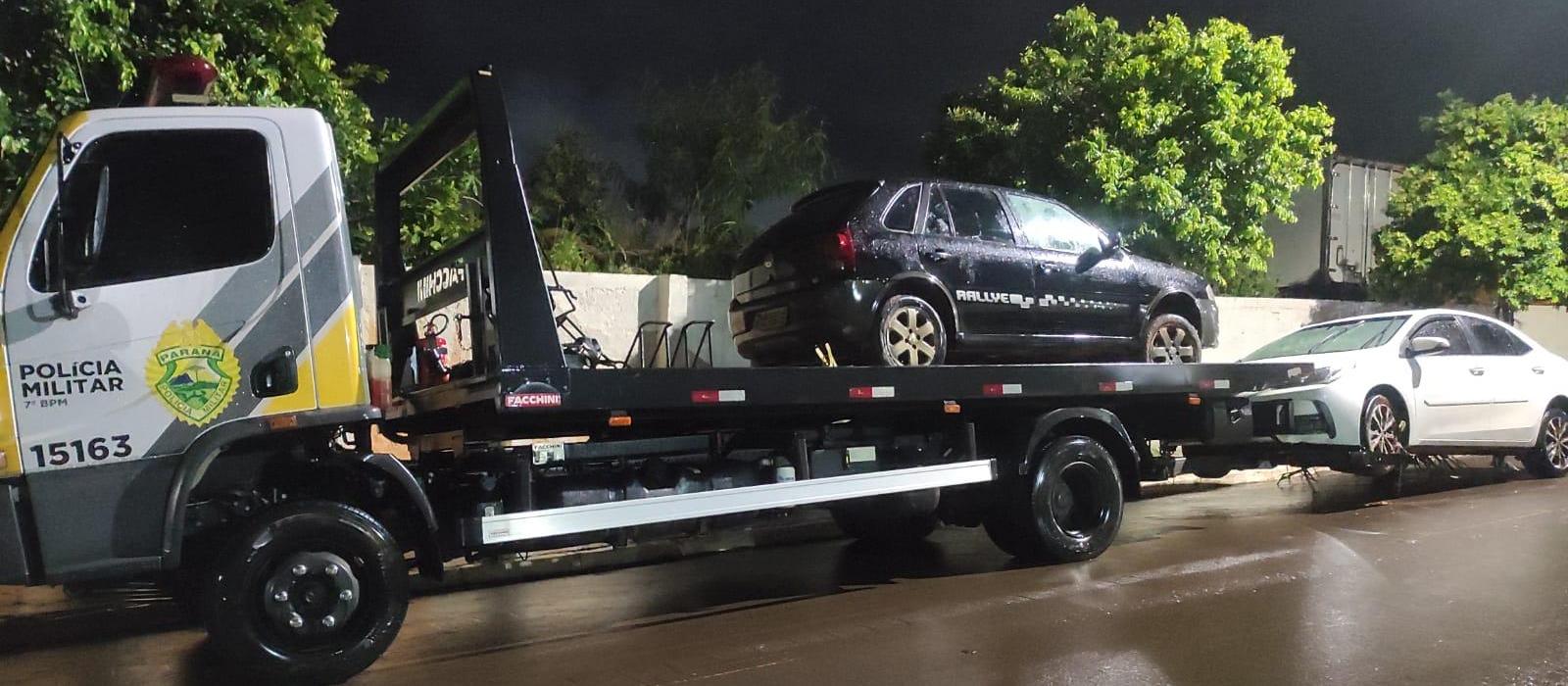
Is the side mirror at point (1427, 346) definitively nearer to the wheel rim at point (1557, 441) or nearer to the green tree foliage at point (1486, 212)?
the wheel rim at point (1557, 441)

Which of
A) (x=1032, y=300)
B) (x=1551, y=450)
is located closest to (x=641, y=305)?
(x=1032, y=300)

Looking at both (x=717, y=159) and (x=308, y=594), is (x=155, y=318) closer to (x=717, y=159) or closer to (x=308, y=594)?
(x=308, y=594)

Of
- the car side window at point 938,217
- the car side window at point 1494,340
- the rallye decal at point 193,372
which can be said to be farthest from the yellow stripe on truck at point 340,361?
the car side window at point 1494,340

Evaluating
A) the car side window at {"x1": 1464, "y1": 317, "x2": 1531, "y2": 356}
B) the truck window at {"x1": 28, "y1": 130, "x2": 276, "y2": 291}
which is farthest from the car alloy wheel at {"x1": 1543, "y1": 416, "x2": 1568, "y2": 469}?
the truck window at {"x1": 28, "y1": 130, "x2": 276, "y2": 291}

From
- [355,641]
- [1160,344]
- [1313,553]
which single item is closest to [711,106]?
[1160,344]

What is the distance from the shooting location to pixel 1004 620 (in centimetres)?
548

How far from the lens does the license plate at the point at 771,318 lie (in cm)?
681

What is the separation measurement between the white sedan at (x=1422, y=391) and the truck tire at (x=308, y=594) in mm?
6440

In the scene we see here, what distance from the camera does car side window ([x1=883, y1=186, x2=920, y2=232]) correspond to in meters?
6.91

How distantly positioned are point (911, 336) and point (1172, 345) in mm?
2594

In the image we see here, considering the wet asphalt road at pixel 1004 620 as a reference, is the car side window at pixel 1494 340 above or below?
above

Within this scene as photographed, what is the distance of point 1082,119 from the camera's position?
14.7 m

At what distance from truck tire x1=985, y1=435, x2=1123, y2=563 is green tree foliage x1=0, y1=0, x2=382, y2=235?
5403 mm

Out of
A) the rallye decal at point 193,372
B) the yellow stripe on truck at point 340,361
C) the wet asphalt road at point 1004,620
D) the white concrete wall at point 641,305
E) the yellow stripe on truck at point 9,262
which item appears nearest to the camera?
the yellow stripe on truck at point 9,262
